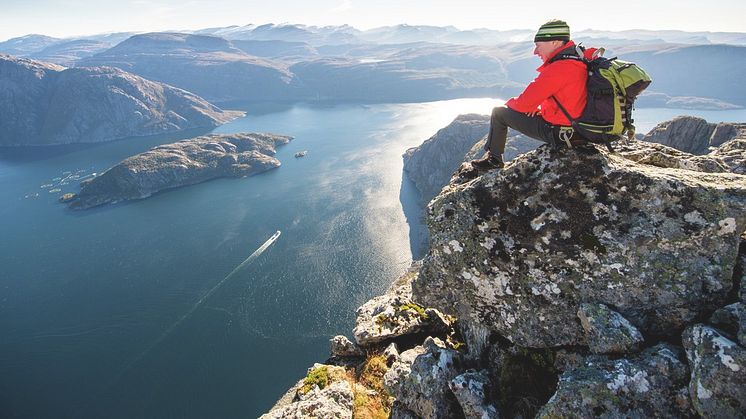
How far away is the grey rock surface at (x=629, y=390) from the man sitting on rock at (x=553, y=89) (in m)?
4.93

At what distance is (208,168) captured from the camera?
628 ft

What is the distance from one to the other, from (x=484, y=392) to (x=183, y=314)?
286 ft

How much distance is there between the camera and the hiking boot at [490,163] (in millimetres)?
10279

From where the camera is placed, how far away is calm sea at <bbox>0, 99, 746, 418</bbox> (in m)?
66.7

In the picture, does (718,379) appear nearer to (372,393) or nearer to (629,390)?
(629,390)

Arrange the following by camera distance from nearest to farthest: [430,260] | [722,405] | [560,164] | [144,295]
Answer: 1. [722,405]
2. [560,164]
3. [430,260]
4. [144,295]

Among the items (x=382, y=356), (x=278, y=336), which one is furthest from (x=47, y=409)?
(x=382, y=356)

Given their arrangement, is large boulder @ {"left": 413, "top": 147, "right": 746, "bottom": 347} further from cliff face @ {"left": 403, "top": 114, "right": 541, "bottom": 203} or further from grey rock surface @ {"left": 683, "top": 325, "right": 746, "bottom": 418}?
cliff face @ {"left": 403, "top": 114, "right": 541, "bottom": 203}

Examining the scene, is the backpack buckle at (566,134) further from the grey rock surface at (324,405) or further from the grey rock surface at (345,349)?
the grey rock surface at (345,349)

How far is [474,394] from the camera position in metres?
8.59

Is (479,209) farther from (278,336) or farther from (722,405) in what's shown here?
(278,336)

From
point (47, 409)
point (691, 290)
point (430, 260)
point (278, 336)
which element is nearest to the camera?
point (691, 290)

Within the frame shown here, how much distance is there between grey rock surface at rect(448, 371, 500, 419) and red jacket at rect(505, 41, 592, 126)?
6169mm

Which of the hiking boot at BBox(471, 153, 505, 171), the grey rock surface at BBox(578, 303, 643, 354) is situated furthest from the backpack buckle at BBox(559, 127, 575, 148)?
the grey rock surface at BBox(578, 303, 643, 354)
